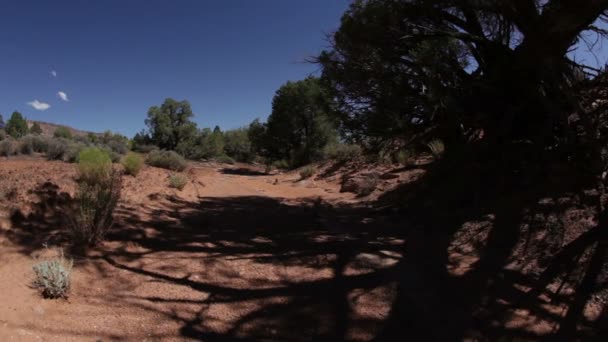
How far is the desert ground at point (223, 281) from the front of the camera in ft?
10.4

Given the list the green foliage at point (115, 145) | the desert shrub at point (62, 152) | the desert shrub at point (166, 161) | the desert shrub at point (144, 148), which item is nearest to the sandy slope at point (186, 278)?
the desert shrub at point (62, 152)

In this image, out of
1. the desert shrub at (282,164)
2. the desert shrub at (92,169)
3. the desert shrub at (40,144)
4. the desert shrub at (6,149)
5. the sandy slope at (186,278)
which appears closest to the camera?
the sandy slope at (186,278)

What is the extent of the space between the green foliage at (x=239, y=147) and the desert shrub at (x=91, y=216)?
43.0 metres

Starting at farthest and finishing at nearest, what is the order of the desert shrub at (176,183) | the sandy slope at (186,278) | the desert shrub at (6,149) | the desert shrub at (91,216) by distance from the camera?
the desert shrub at (6,149)
the desert shrub at (176,183)
the desert shrub at (91,216)
the sandy slope at (186,278)

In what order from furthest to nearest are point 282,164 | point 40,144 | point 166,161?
point 282,164 < point 166,161 < point 40,144

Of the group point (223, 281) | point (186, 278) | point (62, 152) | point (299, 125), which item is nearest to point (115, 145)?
point (62, 152)

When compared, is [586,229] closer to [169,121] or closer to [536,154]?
[536,154]

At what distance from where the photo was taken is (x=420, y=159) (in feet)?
42.8

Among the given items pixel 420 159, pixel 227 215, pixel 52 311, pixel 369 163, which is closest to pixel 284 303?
pixel 52 311

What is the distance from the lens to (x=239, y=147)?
50.0 m

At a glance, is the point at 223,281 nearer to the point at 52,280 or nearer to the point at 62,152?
the point at 52,280

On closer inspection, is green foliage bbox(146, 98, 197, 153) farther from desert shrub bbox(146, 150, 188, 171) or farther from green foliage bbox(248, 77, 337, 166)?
desert shrub bbox(146, 150, 188, 171)

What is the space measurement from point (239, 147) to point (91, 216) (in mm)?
45809

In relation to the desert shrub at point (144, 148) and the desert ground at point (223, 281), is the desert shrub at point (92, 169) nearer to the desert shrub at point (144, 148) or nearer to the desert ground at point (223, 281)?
the desert ground at point (223, 281)
